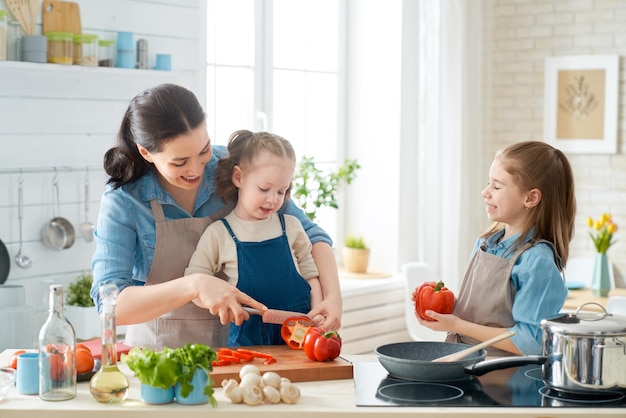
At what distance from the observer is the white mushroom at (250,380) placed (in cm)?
218

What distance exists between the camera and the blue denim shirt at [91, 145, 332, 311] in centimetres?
267

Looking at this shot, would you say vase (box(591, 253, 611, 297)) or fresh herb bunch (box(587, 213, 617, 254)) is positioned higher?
fresh herb bunch (box(587, 213, 617, 254))

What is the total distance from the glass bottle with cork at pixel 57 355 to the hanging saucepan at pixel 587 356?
114 cm

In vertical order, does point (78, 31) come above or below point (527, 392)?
above

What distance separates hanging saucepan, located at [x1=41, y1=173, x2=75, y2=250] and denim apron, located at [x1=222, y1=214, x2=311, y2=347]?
5.37ft

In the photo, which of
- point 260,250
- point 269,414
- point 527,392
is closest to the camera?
point 269,414

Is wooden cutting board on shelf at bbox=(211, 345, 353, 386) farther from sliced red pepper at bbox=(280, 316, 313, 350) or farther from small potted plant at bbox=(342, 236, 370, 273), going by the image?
small potted plant at bbox=(342, 236, 370, 273)

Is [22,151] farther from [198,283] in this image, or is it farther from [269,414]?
[269,414]

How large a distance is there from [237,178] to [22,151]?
5.43 feet

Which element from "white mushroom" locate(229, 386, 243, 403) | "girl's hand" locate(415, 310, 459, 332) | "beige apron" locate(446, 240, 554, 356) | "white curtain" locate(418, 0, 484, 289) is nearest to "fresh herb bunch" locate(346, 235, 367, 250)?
"white curtain" locate(418, 0, 484, 289)

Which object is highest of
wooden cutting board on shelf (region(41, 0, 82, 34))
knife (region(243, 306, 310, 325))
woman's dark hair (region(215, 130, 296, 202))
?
wooden cutting board on shelf (region(41, 0, 82, 34))

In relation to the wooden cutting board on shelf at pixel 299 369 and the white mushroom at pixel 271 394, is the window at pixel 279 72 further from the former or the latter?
the white mushroom at pixel 271 394

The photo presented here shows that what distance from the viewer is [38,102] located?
4.20 m

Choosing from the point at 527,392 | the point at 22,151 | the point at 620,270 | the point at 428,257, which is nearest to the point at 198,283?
the point at 527,392
